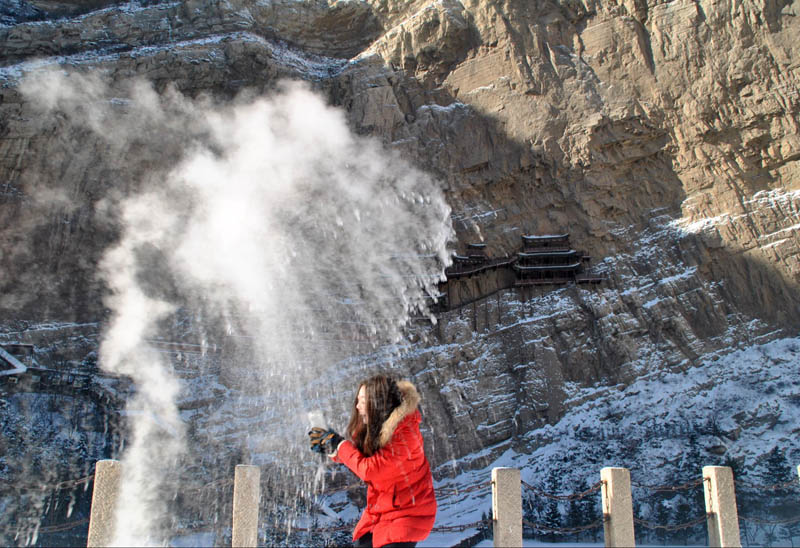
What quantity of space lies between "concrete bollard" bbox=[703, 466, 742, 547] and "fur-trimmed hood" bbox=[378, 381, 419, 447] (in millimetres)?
4090

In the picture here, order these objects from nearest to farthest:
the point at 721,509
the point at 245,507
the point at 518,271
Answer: the point at 245,507 → the point at 721,509 → the point at 518,271

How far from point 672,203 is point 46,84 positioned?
2195cm

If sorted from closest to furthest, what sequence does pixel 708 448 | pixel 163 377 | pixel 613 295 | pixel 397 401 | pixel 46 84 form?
1. pixel 397 401
2. pixel 708 448
3. pixel 163 377
4. pixel 613 295
5. pixel 46 84

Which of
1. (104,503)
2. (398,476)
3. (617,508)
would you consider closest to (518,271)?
(617,508)

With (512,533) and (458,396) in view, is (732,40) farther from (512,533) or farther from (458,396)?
(512,533)

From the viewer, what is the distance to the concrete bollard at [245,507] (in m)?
5.91

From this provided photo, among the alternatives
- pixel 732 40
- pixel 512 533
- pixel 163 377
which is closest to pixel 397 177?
pixel 163 377

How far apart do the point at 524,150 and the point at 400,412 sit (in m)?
21.6

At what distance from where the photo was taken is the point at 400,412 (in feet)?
12.1

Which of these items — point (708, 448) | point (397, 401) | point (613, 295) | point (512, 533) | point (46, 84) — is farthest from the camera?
point (46, 84)

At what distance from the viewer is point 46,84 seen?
24.4 meters

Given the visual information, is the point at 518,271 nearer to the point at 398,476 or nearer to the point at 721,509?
the point at 721,509

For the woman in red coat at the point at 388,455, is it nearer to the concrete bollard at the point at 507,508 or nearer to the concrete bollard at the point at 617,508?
the concrete bollard at the point at 507,508

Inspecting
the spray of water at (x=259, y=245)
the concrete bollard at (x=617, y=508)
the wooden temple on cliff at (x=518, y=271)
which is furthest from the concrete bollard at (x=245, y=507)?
the wooden temple on cliff at (x=518, y=271)
